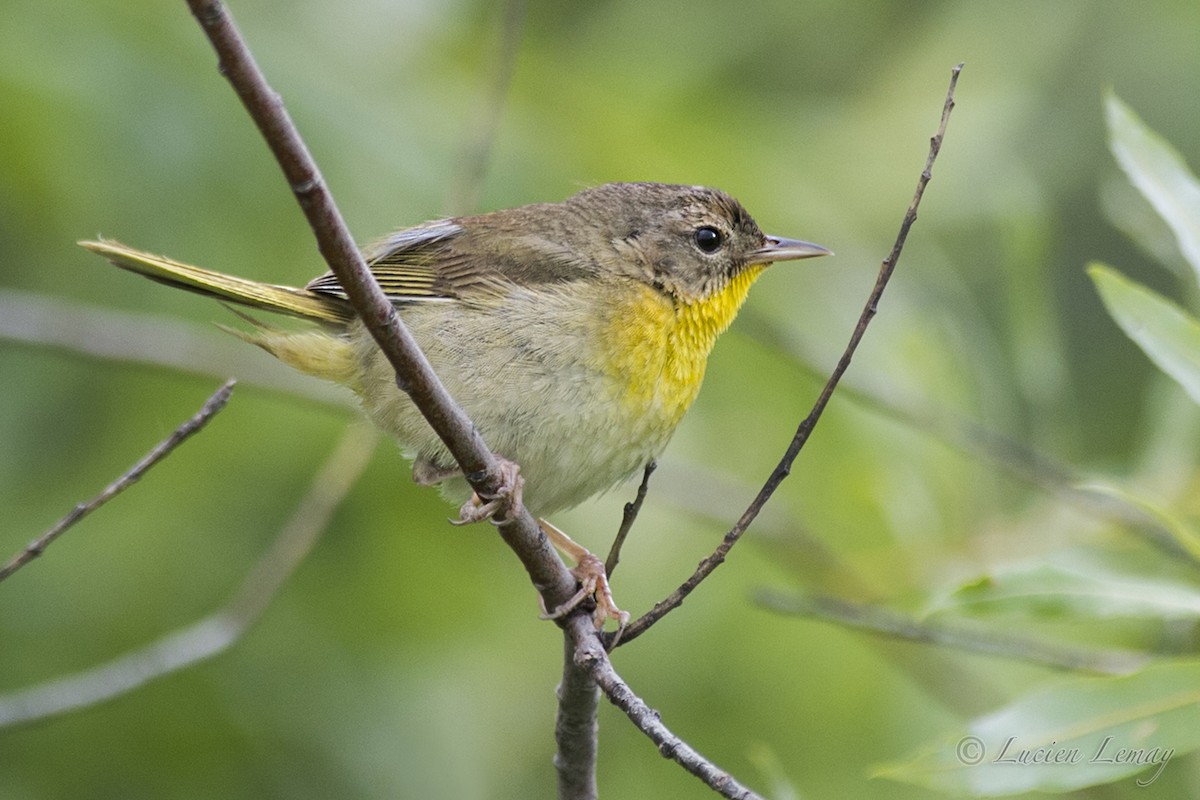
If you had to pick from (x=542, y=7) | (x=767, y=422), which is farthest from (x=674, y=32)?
(x=767, y=422)

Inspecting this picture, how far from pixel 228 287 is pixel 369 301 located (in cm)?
154

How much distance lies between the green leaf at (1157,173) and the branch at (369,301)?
1.76 metres

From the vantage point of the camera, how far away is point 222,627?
4.28 metres

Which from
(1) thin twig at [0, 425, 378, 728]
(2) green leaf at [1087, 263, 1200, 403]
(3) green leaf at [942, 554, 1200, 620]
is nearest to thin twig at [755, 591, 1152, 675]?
(3) green leaf at [942, 554, 1200, 620]

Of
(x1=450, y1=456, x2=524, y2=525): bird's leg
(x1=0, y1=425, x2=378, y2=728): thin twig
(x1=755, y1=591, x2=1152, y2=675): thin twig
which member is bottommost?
(x1=0, y1=425, x2=378, y2=728): thin twig

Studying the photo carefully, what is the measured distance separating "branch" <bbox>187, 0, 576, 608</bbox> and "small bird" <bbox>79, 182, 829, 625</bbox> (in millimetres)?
162

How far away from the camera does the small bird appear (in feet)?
12.6

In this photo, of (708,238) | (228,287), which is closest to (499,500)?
(228,287)

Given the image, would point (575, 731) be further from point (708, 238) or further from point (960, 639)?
point (708, 238)

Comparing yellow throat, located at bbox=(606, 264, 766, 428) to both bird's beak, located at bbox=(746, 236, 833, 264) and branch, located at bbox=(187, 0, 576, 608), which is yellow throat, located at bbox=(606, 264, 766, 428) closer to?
bird's beak, located at bbox=(746, 236, 833, 264)

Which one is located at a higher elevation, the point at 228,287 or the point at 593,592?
the point at 228,287

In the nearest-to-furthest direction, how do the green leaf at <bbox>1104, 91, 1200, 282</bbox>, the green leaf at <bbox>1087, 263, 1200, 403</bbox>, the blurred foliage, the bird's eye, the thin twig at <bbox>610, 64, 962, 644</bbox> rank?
the thin twig at <bbox>610, 64, 962, 644</bbox>, the green leaf at <bbox>1087, 263, 1200, 403</bbox>, the green leaf at <bbox>1104, 91, 1200, 282</bbox>, the bird's eye, the blurred foliage

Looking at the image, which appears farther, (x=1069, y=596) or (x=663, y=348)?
(x=663, y=348)

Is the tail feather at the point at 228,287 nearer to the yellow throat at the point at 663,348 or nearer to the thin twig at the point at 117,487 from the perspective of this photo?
the thin twig at the point at 117,487
